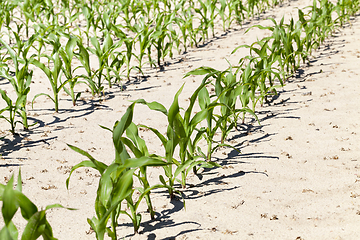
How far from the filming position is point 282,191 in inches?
83.1

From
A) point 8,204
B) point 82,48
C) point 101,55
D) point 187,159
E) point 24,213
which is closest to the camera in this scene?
point 8,204

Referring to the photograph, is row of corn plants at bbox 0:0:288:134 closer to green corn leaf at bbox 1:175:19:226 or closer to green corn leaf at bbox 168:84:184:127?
green corn leaf at bbox 168:84:184:127

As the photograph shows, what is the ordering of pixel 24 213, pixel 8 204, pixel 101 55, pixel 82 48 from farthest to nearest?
pixel 101 55 → pixel 82 48 → pixel 24 213 → pixel 8 204

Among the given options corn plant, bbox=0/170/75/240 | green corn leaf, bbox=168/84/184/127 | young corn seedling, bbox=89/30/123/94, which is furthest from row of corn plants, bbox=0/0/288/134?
corn plant, bbox=0/170/75/240

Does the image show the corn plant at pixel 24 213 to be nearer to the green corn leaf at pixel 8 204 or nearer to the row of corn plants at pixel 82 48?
the green corn leaf at pixel 8 204

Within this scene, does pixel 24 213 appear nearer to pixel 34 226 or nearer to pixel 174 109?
pixel 34 226

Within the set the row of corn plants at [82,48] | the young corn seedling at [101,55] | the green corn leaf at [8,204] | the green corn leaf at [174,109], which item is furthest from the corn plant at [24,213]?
the young corn seedling at [101,55]

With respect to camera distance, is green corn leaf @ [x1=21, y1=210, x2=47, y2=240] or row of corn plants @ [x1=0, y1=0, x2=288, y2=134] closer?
green corn leaf @ [x1=21, y1=210, x2=47, y2=240]

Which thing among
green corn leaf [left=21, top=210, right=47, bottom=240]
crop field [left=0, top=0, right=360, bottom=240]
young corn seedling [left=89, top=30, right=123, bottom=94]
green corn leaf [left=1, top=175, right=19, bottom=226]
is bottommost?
crop field [left=0, top=0, right=360, bottom=240]

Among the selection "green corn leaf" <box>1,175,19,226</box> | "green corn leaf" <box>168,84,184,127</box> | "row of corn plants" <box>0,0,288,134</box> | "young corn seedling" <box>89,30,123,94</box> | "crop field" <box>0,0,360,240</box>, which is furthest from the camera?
"young corn seedling" <box>89,30,123,94</box>

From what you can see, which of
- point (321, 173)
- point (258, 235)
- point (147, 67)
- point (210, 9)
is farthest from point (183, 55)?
point (258, 235)

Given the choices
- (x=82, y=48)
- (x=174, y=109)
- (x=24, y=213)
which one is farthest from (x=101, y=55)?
(x=24, y=213)

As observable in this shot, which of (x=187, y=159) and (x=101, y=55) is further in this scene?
(x=101, y=55)

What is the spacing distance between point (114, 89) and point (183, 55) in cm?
148
